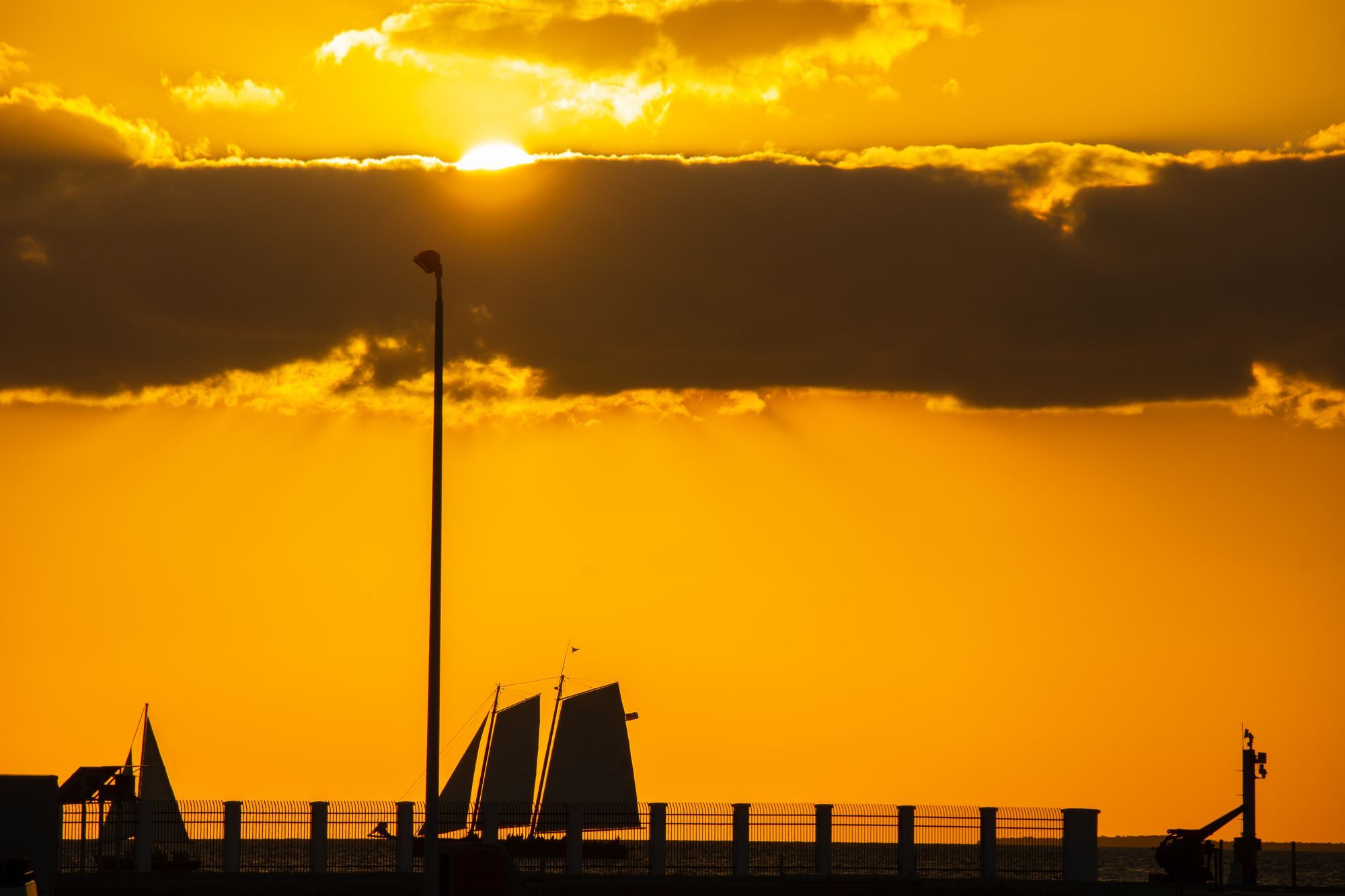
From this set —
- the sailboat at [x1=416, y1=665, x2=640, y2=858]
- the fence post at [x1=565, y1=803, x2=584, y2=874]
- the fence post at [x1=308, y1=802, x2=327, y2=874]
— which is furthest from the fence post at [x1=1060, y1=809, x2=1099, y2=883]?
the sailboat at [x1=416, y1=665, x2=640, y2=858]

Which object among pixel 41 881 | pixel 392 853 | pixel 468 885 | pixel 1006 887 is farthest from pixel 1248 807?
pixel 41 881

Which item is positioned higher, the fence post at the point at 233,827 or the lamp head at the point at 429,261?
the lamp head at the point at 429,261

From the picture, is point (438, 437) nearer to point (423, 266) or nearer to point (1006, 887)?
point (423, 266)

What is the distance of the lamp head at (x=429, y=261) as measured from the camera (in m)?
42.9

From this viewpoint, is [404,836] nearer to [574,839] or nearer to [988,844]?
[574,839]

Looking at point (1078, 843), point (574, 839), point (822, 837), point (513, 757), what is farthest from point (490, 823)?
point (513, 757)

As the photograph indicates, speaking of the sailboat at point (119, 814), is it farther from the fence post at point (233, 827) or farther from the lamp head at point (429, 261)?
the lamp head at point (429, 261)

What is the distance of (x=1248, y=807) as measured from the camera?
8850 cm

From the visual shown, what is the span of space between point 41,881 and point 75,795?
2505 cm

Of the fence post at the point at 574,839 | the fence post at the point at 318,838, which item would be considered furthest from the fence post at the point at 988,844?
the fence post at the point at 318,838

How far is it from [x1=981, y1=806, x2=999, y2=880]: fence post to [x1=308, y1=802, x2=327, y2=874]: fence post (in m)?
16.2

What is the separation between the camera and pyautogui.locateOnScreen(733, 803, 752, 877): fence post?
57250 mm

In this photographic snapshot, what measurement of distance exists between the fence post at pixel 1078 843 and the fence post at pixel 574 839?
12036 mm

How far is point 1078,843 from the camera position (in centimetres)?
5778
